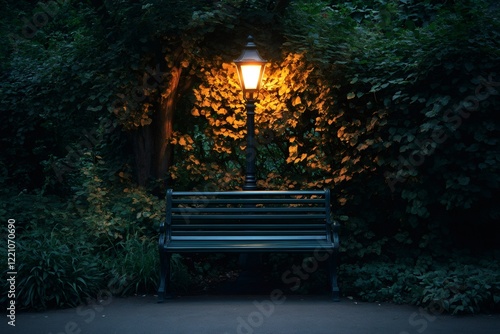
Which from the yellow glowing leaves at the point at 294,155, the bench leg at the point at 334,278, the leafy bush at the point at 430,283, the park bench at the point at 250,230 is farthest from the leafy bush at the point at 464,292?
the yellow glowing leaves at the point at 294,155

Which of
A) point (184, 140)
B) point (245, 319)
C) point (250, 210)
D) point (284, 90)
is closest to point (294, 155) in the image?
point (284, 90)

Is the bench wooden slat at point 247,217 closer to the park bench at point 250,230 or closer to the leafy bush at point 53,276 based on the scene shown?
the park bench at point 250,230

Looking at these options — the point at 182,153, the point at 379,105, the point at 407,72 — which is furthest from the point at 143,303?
the point at 407,72

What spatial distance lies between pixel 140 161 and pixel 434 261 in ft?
13.8

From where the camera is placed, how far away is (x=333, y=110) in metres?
7.73

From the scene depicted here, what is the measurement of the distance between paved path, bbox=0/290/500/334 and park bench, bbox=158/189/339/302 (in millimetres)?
414

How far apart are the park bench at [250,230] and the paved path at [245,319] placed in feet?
1.36

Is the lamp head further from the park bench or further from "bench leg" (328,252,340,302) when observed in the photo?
"bench leg" (328,252,340,302)

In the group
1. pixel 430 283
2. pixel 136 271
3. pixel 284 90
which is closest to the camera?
pixel 430 283

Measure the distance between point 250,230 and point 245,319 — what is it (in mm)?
1518

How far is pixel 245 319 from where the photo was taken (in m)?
5.81

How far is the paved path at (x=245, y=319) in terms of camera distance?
547 centimetres

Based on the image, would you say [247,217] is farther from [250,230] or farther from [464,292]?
[464,292]

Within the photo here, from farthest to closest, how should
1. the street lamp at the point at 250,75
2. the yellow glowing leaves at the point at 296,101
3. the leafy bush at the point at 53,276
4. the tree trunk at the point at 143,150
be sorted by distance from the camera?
1. the tree trunk at the point at 143,150
2. the yellow glowing leaves at the point at 296,101
3. the street lamp at the point at 250,75
4. the leafy bush at the point at 53,276
